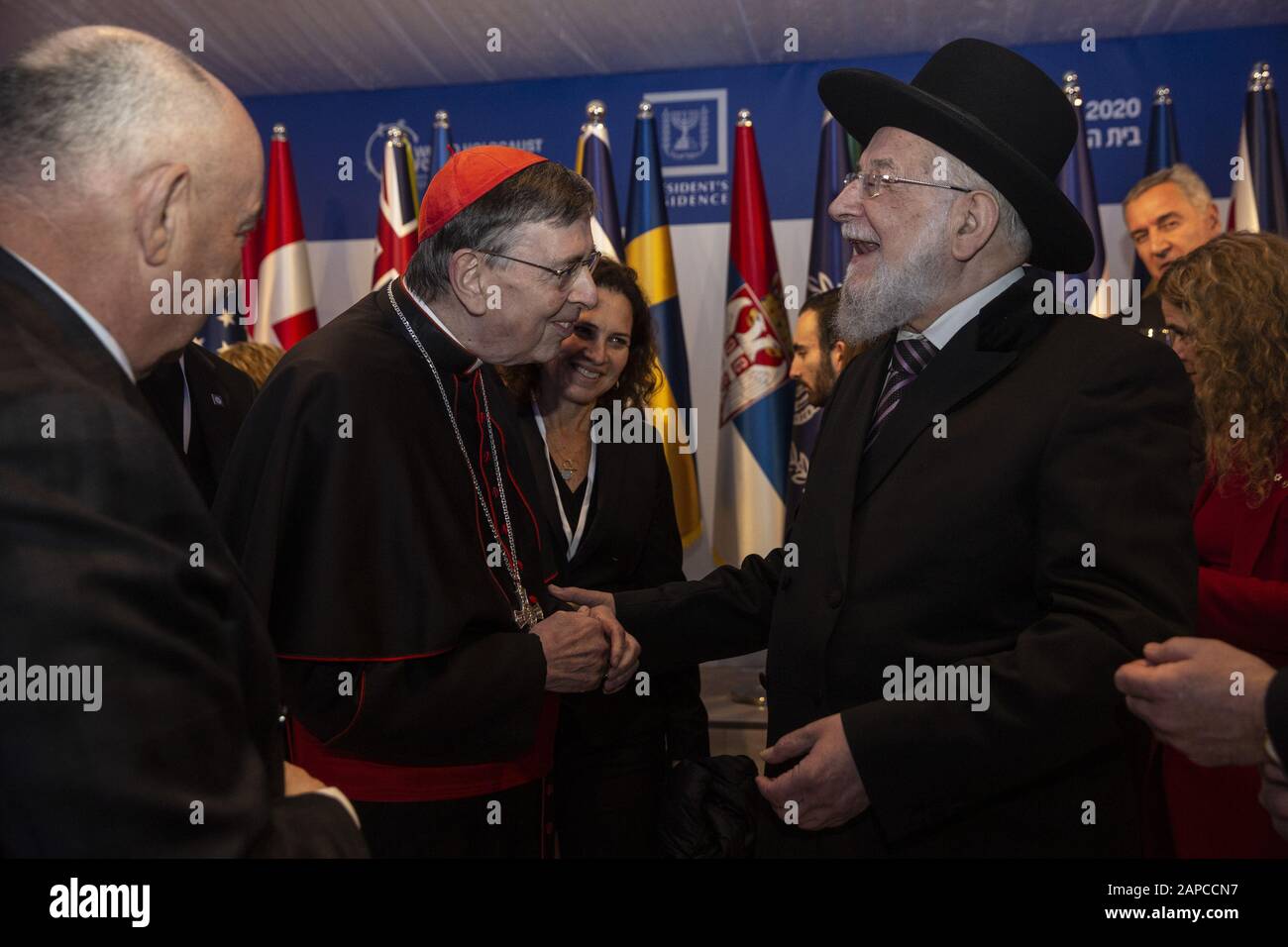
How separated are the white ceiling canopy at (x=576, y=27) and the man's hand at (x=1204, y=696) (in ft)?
14.2

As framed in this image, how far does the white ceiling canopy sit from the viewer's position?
520cm

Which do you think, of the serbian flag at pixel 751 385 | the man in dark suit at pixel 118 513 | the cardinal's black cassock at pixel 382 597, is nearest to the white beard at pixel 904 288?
the cardinal's black cassock at pixel 382 597

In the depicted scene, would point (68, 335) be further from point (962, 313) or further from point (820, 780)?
point (962, 313)

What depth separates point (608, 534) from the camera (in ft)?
10.1

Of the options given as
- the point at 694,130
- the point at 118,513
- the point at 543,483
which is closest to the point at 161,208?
the point at 118,513

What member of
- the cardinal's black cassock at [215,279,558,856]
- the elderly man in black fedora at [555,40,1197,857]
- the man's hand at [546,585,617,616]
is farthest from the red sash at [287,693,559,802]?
the elderly man in black fedora at [555,40,1197,857]

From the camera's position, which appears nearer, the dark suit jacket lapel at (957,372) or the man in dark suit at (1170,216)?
the dark suit jacket lapel at (957,372)

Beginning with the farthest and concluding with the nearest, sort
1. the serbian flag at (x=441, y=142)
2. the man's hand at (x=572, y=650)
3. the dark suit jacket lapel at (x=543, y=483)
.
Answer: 1. the serbian flag at (x=441, y=142)
2. the dark suit jacket lapel at (x=543, y=483)
3. the man's hand at (x=572, y=650)

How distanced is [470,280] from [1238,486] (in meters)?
1.95

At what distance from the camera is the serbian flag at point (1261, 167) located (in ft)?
16.4

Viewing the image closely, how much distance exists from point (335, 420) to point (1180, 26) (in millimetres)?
5207

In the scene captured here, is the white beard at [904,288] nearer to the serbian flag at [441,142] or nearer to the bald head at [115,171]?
the bald head at [115,171]

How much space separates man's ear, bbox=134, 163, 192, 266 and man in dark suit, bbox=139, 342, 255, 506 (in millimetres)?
1347
